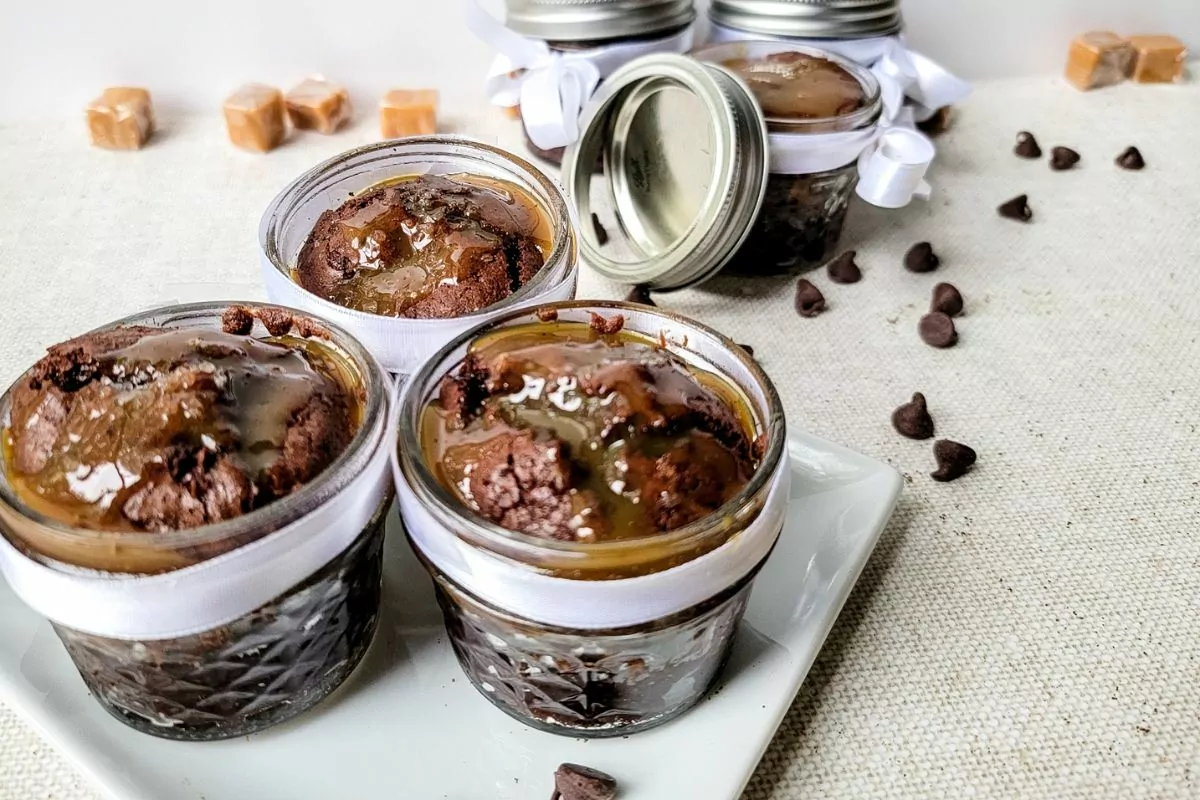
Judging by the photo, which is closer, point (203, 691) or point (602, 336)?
point (203, 691)

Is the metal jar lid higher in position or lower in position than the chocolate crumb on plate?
higher

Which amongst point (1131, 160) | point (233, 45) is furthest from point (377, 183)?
point (1131, 160)

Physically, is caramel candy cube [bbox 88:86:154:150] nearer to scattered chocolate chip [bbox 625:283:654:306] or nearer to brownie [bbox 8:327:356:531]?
scattered chocolate chip [bbox 625:283:654:306]

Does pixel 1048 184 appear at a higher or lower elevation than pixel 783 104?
lower

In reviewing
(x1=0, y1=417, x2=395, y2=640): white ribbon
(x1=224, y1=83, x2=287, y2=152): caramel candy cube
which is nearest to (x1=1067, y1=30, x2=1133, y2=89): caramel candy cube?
(x1=224, y1=83, x2=287, y2=152): caramel candy cube

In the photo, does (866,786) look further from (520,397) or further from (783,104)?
(783,104)

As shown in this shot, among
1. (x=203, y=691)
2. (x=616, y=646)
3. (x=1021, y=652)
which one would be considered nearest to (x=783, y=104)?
(x=1021, y=652)

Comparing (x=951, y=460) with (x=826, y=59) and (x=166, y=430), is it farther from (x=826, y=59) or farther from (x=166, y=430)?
(x=166, y=430)
